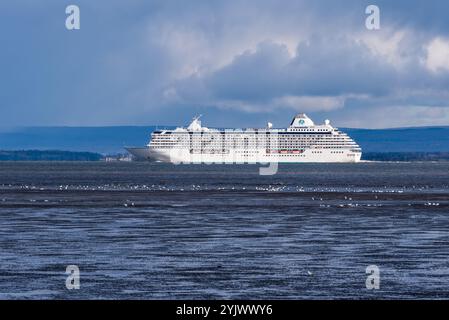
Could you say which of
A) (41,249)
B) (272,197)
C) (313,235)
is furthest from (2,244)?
(272,197)

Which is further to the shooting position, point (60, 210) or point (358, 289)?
point (60, 210)

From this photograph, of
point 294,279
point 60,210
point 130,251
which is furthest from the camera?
point 60,210

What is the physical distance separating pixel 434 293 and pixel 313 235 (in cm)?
1352

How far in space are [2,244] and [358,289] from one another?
1258 cm

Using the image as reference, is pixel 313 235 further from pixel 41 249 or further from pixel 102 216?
pixel 102 216

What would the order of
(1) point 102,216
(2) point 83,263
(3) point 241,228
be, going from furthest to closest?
(1) point 102,216
(3) point 241,228
(2) point 83,263

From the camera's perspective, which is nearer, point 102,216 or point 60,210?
point 102,216

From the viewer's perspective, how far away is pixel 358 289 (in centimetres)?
2320

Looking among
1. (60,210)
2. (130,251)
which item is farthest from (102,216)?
(130,251)

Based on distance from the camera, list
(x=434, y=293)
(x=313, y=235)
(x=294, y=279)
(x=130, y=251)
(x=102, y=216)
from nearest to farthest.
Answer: (x=434, y=293) < (x=294, y=279) < (x=130, y=251) < (x=313, y=235) < (x=102, y=216)
